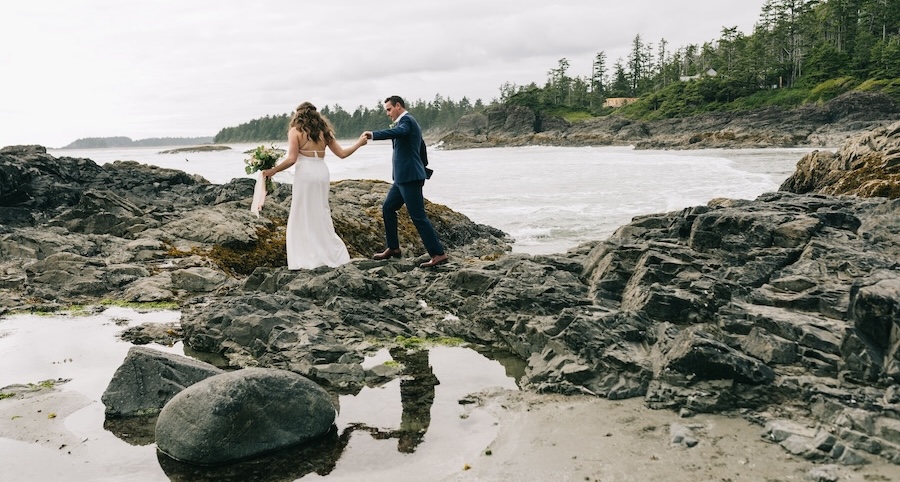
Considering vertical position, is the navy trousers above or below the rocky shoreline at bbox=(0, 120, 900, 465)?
above

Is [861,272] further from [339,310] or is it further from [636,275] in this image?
[339,310]

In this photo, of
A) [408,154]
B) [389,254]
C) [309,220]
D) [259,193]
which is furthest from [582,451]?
[259,193]

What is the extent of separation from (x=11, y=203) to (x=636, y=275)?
13.9 m

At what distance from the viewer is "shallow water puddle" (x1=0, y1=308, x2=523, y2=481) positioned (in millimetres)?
4133

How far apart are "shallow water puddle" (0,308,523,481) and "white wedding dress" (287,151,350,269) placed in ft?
9.63

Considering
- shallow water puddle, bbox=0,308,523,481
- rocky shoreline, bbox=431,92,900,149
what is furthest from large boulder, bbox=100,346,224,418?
rocky shoreline, bbox=431,92,900,149

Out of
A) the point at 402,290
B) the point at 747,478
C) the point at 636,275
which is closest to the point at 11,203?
the point at 402,290

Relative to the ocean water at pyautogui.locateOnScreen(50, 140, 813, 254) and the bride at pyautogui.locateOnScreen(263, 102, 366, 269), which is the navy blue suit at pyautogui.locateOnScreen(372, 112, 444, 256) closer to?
the bride at pyautogui.locateOnScreen(263, 102, 366, 269)

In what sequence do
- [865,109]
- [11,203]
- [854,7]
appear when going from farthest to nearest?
[854,7], [865,109], [11,203]

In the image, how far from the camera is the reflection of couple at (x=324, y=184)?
8977 mm

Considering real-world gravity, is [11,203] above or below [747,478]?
above

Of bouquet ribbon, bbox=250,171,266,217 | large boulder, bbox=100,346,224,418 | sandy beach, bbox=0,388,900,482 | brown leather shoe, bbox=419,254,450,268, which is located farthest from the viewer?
bouquet ribbon, bbox=250,171,266,217

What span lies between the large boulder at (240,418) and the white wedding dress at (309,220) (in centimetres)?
475

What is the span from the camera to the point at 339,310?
292 inches
